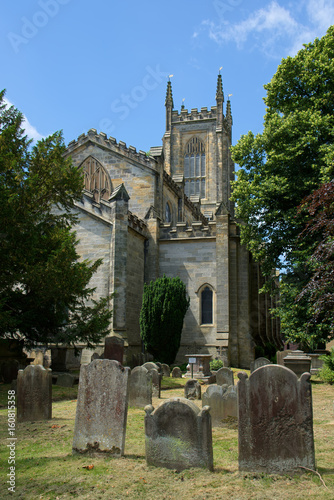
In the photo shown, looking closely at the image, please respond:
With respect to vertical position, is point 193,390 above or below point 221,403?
below

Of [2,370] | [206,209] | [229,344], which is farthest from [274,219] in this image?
[206,209]

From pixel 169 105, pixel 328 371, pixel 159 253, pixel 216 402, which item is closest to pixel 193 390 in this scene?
pixel 216 402

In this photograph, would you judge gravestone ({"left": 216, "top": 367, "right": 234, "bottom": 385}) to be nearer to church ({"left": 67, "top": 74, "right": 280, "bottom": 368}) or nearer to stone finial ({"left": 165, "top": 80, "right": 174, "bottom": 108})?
church ({"left": 67, "top": 74, "right": 280, "bottom": 368})

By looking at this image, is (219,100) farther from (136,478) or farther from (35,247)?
(136,478)

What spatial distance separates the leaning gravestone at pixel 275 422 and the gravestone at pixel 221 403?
10.5 feet

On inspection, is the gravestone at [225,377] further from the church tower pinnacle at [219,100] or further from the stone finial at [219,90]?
the stone finial at [219,90]

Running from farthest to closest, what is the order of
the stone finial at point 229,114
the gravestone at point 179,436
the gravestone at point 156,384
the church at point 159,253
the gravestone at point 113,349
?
the stone finial at point 229,114 → the church at point 159,253 → the gravestone at point 113,349 → the gravestone at point 156,384 → the gravestone at point 179,436

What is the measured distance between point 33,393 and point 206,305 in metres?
15.8

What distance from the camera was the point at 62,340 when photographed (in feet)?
53.3

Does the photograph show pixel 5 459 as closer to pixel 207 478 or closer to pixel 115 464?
pixel 115 464

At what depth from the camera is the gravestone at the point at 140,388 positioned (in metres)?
11.0

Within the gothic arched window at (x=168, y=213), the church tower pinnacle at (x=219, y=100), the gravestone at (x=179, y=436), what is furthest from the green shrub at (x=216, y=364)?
the church tower pinnacle at (x=219, y=100)

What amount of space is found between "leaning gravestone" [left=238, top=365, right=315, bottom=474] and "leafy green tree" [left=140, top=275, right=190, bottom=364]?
50.9ft

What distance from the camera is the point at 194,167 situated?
2331 inches
